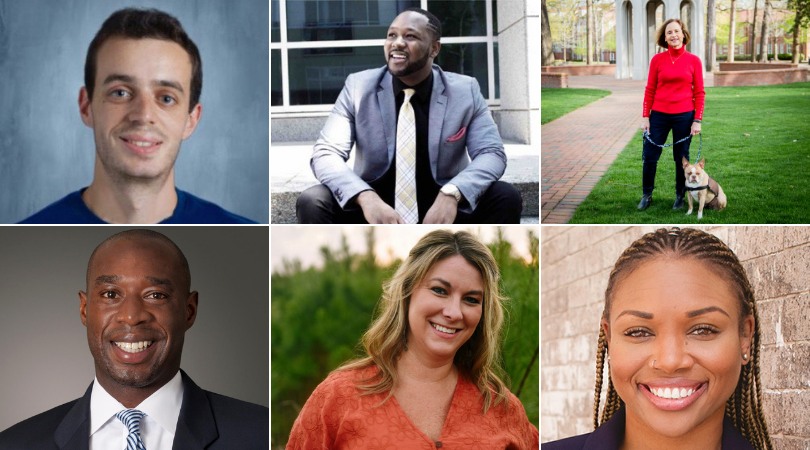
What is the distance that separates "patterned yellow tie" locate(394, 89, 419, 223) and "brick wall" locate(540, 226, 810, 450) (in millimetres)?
693

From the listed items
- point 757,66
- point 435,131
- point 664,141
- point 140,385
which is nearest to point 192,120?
point 435,131

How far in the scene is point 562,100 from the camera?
4586mm

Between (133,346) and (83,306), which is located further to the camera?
(83,306)

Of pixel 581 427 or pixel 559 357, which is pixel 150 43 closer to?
pixel 559 357

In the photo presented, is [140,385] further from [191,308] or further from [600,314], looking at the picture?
[600,314]

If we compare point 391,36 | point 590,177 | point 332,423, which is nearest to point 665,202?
point 590,177

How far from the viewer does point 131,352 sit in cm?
408

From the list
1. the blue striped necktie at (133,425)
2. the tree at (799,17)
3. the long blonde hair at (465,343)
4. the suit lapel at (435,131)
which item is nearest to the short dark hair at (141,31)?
the suit lapel at (435,131)

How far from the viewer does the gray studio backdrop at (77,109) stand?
4.52 metres

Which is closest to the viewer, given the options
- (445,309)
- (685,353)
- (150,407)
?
(685,353)

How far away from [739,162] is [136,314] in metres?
3.06

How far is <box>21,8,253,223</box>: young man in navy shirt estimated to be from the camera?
442 centimetres

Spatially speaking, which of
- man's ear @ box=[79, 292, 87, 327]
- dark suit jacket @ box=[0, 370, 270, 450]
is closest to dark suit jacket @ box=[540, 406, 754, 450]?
dark suit jacket @ box=[0, 370, 270, 450]

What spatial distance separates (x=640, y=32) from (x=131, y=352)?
2958 millimetres
